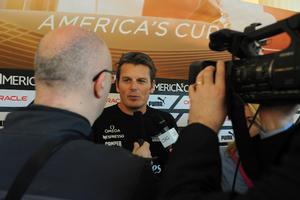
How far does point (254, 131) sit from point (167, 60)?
6.73 feet

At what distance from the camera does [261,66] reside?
0.68m

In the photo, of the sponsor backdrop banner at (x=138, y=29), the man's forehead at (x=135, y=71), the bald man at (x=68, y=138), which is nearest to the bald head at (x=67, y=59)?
the bald man at (x=68, y=138)

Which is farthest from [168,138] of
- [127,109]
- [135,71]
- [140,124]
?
[135,71]

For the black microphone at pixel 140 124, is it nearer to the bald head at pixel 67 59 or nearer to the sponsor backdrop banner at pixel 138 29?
the sponsor backdrop banner at pixel 138 29

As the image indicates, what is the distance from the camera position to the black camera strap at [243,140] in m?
0.74

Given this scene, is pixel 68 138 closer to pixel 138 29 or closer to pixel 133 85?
pixel 133 85

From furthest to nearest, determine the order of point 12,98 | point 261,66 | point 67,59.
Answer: point 12,98
point 67,59
point 261,66

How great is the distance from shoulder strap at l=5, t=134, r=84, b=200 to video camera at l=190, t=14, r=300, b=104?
1.11 ft

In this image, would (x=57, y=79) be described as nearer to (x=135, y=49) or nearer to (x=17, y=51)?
(x=17, y=51)

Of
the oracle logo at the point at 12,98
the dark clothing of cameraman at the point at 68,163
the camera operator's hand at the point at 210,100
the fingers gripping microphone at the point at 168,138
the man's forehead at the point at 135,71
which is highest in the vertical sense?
the man's forehead at the point at 135,71

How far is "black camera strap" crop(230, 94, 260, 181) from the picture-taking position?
2.42 ft

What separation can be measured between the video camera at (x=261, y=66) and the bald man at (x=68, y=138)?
265mm

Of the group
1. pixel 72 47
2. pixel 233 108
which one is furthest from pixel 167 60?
pixel 233 108

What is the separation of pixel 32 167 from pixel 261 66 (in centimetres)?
50
